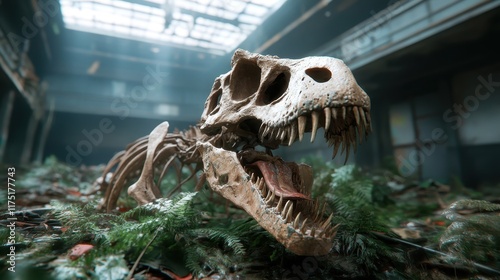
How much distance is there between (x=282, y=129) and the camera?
162 cm

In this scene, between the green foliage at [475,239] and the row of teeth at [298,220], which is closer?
the row of teeth at [298,220]

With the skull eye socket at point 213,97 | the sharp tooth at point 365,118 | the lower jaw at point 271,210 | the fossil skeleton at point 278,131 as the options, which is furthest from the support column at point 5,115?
A: the sharp tooth at point 365,118

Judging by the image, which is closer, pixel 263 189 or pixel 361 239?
pixel 263 189

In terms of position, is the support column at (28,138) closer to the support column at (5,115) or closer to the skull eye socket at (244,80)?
the support column at (5,115)

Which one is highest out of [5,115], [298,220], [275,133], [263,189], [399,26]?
[399,26]

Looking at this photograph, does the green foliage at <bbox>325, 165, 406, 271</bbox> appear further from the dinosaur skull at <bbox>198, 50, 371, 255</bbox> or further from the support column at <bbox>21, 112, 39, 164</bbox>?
the support column at <bbox>21, 112, 39, 164</bbox>

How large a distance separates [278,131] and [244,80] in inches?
29.6

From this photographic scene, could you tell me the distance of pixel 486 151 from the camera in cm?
579

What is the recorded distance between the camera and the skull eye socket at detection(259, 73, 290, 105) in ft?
6.55

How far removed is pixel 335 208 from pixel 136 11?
28.3 feet

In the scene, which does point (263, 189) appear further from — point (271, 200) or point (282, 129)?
point (282, 129)

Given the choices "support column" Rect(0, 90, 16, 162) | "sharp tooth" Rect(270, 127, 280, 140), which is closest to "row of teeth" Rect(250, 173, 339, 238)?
"sharp tooth" Rect(270, 127, 280, 140)

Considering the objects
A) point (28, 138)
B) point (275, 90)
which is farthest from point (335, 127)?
point (28, 138)

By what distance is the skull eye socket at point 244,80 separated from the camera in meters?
2.18
